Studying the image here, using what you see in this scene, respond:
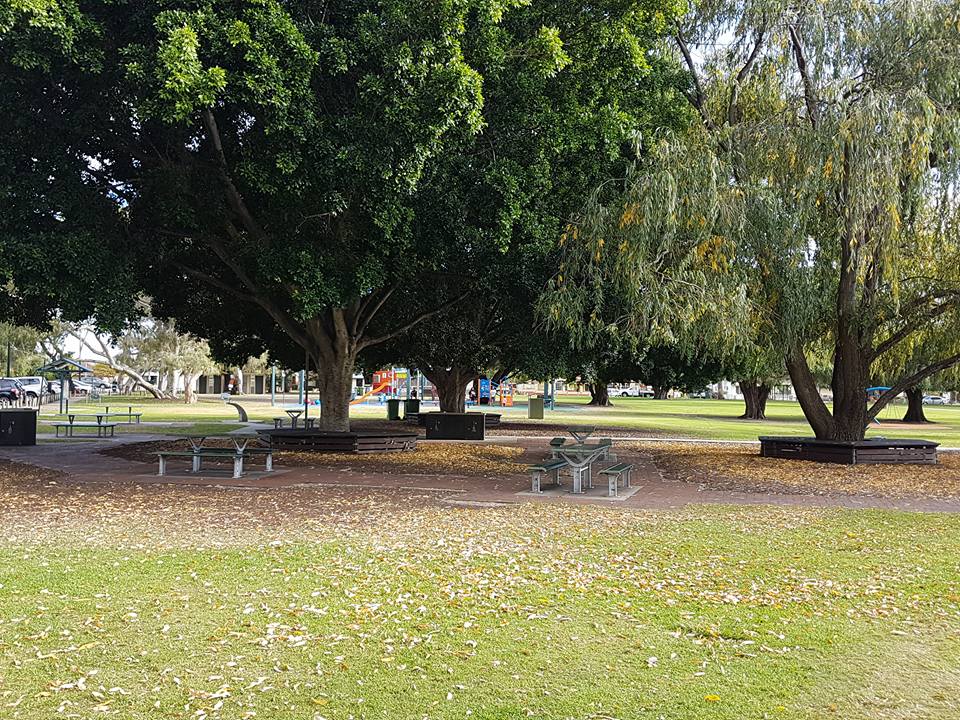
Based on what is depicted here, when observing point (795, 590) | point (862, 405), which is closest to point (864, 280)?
point (862, 405)

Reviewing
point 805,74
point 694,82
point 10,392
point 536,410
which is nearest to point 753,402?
point 536,410

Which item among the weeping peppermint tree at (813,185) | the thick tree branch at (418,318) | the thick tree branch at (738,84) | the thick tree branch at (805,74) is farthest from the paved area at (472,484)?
the thick tree branch at (738,84)

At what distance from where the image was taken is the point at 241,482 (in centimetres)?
1340

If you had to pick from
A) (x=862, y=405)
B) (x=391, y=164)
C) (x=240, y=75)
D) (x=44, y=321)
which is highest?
(x=240, y=75)

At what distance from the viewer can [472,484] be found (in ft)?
45.1

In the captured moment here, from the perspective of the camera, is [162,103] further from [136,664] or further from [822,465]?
[822,465]

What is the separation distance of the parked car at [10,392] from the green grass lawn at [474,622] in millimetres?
45759

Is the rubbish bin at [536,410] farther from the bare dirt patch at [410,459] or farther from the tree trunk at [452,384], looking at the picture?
the bare dirt patch at [410,459]

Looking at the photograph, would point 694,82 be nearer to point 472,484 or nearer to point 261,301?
point 472,484

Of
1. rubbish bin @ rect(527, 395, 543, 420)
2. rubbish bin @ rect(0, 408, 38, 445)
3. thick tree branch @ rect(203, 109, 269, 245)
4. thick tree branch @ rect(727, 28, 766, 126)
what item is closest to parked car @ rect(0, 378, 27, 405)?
rubbish bin @ rect(0, 408, 38, 445)

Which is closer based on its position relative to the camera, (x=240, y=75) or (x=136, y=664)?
(x=136, y=664)

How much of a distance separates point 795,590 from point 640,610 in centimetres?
153

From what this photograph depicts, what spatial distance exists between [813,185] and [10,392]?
49.5 metres

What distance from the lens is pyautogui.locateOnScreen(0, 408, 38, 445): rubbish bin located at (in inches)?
808
